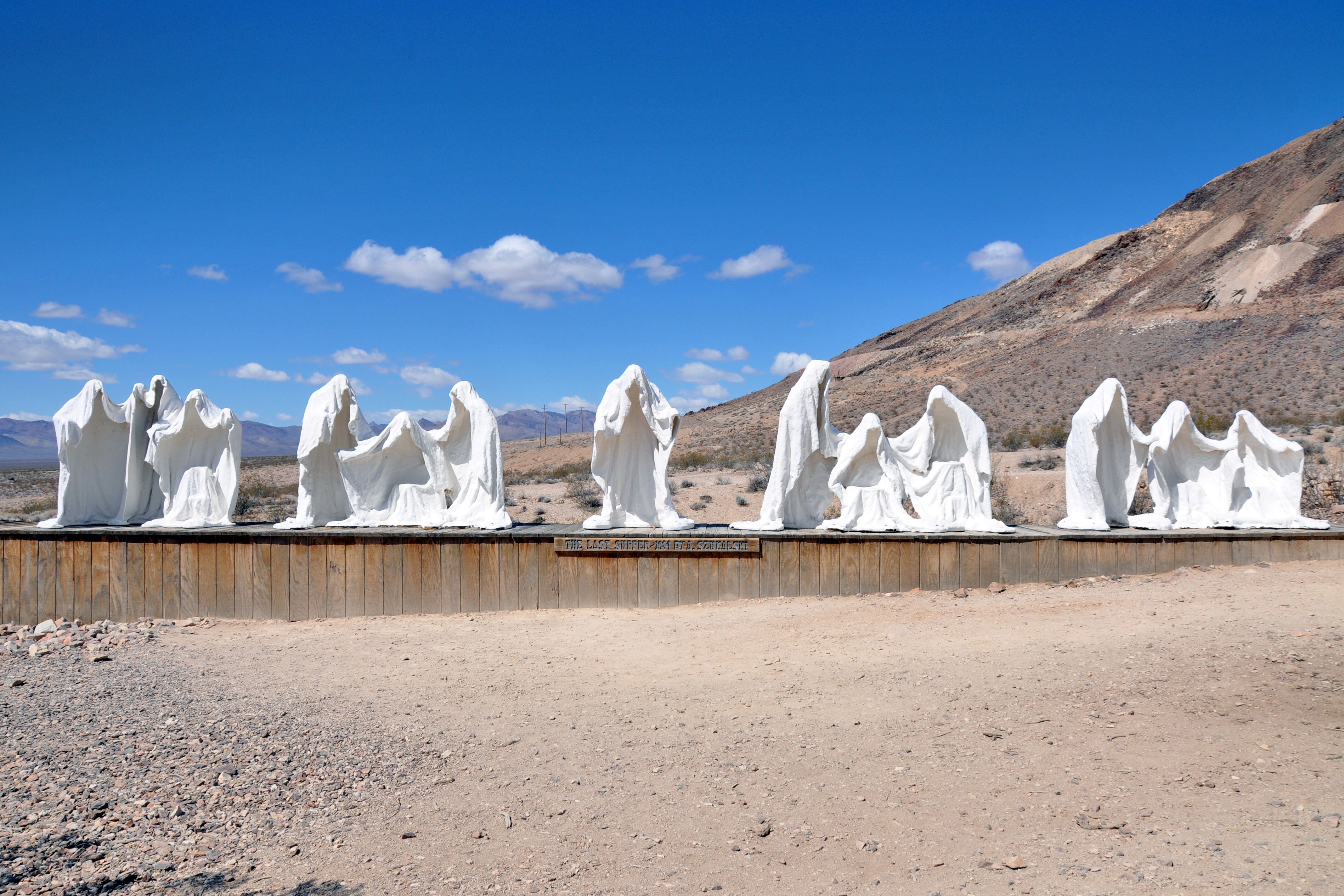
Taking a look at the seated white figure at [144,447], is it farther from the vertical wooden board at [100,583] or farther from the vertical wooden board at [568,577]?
the vertical wooden board at [568,577]

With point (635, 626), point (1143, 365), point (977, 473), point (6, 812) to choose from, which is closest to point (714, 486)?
point (977, 473)

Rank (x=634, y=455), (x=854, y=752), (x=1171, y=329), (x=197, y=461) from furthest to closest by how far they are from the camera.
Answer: (x=1171, y=329)
(x=197, y=461)
(x=634, y=455)
(x=854, y=752)

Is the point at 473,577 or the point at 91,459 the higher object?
the point at 91,459

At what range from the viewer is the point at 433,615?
8609 millimetres

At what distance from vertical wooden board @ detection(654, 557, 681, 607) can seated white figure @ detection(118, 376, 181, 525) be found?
646 centimetres

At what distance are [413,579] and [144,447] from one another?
4524 millimetres

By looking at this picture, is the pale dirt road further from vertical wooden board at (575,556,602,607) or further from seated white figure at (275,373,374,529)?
seated white figure at (275,373,374,529)

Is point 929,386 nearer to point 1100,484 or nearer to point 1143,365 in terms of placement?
point 1143,365

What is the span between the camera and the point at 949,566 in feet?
28.4

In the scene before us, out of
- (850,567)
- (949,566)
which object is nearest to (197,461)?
(850,567)

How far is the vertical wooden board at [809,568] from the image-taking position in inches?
337

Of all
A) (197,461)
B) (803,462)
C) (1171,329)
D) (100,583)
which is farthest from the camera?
(1171,329)

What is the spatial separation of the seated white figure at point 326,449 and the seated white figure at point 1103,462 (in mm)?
8434

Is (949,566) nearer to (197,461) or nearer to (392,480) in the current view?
(392,480)
